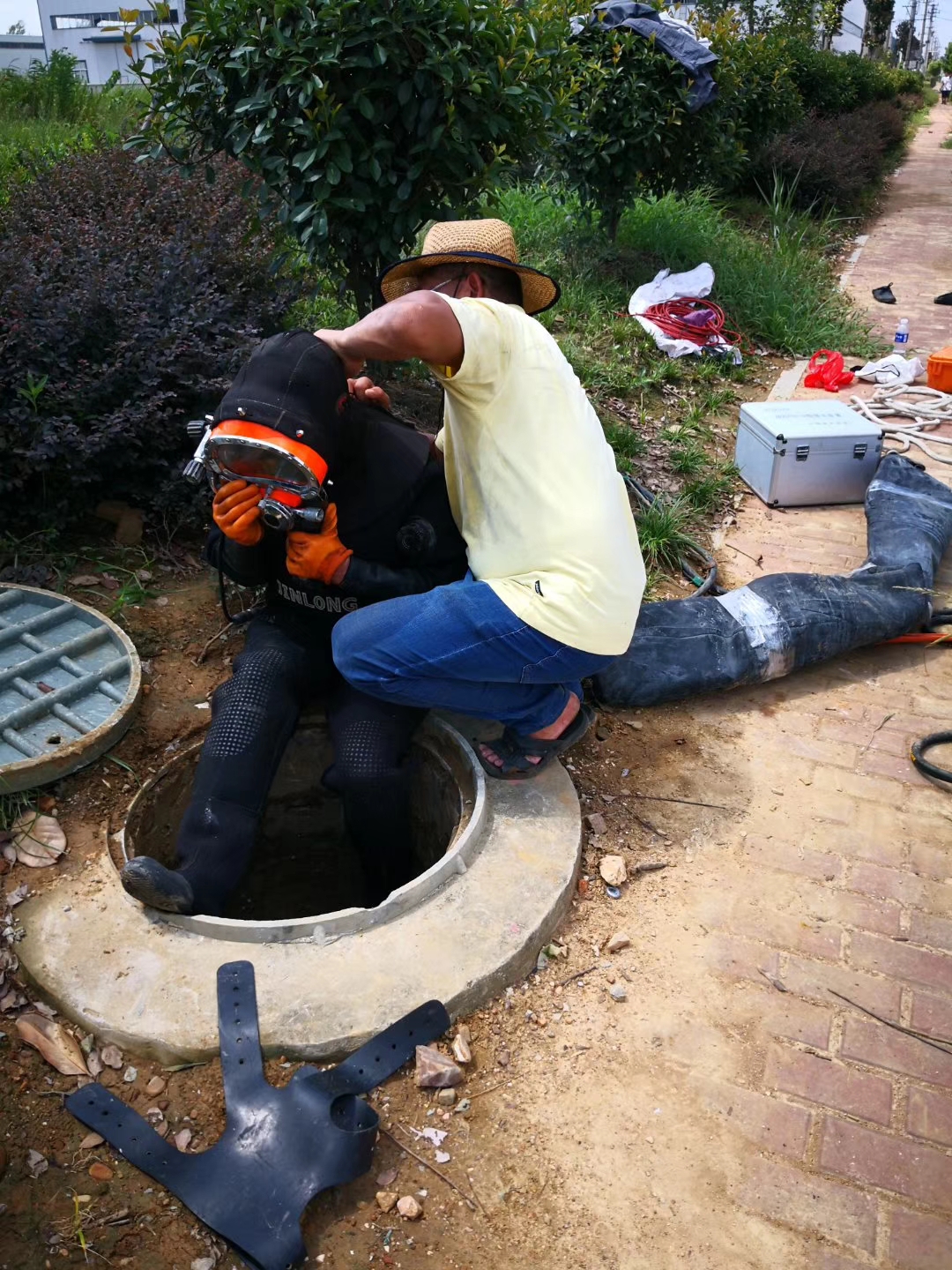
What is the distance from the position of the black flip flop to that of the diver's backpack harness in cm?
81

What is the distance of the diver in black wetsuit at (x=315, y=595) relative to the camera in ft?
8.34

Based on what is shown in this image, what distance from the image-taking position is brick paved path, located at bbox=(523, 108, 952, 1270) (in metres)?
2.01

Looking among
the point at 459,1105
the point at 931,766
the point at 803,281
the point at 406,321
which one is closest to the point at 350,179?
the point at 406,321

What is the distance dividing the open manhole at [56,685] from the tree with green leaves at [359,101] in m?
1.85

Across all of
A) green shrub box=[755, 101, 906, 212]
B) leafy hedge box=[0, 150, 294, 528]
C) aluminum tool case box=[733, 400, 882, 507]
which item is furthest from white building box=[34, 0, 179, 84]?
aluminum tool case box=[733, 400, 882, 507]

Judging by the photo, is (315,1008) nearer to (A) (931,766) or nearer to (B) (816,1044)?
(B) (816,1044)

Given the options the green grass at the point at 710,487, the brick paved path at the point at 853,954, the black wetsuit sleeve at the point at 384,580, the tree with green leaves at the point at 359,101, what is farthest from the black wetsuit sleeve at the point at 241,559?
the green grass at the point at 710,487

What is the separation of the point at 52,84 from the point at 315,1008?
36.5ft

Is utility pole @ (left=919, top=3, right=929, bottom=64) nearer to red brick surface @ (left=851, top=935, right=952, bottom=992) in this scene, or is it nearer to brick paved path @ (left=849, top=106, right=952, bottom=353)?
brick paved path @ (left=849, top=106, right=952, bottom=353)

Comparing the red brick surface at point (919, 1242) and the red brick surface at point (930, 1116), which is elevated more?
the red brick surface at point (919, 1242)

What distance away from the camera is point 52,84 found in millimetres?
10430

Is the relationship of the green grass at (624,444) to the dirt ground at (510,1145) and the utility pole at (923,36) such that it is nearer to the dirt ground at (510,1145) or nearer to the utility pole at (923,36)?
the dirt ground at (510,1145)

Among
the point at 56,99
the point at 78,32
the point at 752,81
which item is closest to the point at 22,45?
the point at 78,32

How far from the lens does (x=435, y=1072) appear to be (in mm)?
2209
